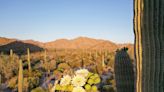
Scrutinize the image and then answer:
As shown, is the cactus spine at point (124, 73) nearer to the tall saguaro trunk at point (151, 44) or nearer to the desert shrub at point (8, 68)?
the tall saguaro trunk at point (151, 44)

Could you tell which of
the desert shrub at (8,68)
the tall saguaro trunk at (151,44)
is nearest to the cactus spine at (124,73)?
the tall saguaro trunk at (151,44)

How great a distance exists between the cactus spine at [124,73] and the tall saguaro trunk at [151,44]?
1.41 meters

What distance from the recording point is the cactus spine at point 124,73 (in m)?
4.71

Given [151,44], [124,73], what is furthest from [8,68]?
[151,44]

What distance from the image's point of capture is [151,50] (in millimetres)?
3256

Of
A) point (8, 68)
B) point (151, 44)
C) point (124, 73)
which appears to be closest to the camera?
point (151, 44)

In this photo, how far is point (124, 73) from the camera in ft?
15.6

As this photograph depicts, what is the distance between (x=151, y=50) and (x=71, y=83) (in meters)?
2.10

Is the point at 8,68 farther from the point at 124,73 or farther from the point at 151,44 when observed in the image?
the point at 151,44

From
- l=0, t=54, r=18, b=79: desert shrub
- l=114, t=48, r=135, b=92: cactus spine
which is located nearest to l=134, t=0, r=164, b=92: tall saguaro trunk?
l=114, t=48, r=135, b=92: cactus spine

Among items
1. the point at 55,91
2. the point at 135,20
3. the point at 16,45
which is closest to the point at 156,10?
the point at 135,20

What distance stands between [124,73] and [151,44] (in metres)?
1.56

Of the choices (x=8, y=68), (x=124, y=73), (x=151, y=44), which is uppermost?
(x=151, y=44)

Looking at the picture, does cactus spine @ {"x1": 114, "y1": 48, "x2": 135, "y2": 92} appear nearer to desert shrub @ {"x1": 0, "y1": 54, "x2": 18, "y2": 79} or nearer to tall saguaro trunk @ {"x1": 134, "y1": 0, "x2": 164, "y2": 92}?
tall saguaro trunk @ {"x1": 134, "y1": 0, "x2": 164, "y2": 92}
